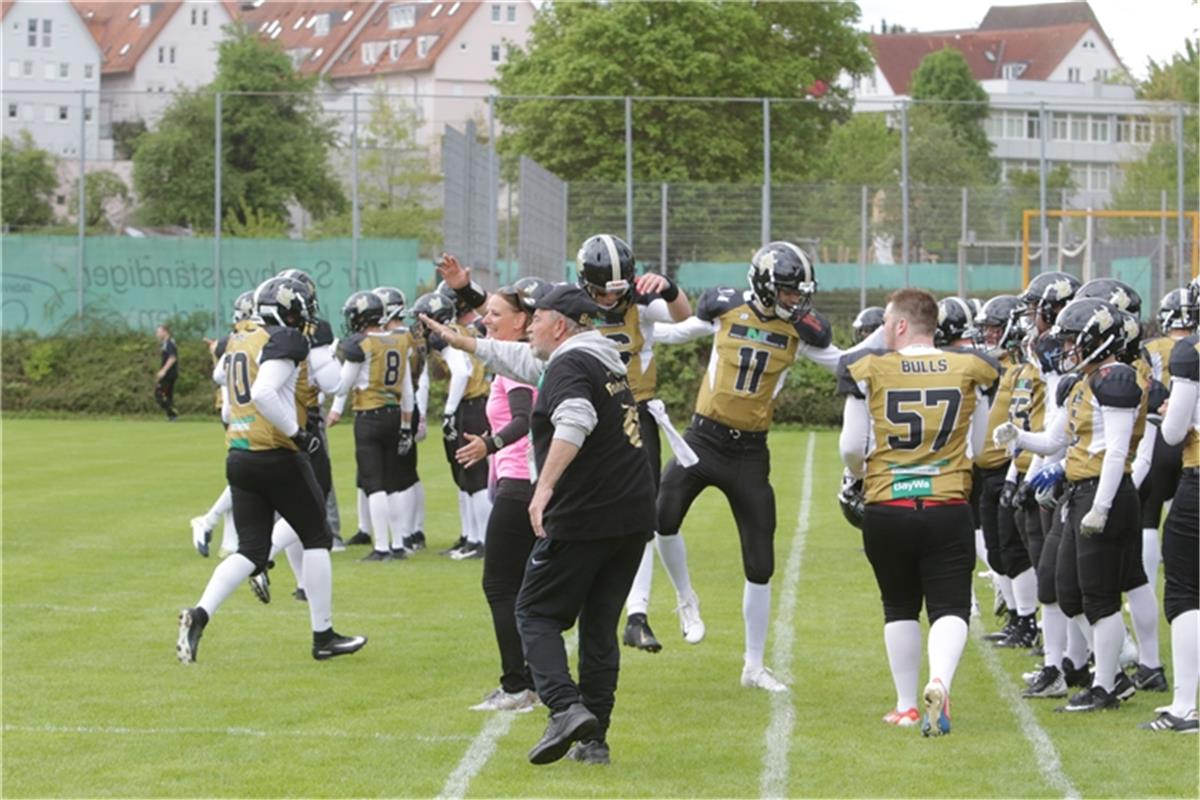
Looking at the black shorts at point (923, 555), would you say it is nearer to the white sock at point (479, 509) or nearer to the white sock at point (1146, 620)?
the white sock at point (1146, 620)

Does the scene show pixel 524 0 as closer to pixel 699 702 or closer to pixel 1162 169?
pixel 1162 169

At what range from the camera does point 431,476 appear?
22812mm

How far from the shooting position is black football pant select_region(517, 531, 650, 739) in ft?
25.5

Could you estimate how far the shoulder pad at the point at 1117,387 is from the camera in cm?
841

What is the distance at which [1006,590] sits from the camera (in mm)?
11719

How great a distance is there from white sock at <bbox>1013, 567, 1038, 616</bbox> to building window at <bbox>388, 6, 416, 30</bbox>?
Answer: 312ft

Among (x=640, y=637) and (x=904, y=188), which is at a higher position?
(x=904, y=188)

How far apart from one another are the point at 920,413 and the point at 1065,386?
1119 mm

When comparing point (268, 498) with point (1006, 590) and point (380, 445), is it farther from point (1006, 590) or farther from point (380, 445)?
point (380, 445)

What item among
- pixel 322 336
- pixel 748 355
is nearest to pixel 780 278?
pixel 748 355

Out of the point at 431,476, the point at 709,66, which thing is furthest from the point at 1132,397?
the point at 709,66

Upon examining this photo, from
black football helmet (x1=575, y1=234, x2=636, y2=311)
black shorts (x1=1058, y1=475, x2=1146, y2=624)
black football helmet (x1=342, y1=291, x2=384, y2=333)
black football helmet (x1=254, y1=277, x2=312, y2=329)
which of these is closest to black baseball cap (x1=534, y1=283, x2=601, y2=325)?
black football helmet (x1=575, y1=234, x2=636, y2=311)

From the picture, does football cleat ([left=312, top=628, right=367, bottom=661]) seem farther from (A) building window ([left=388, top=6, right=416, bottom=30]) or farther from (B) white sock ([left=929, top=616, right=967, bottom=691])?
(A) building window ([left=388, top=6, right=416, bottom=30])

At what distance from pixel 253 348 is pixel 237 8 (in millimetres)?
105204
